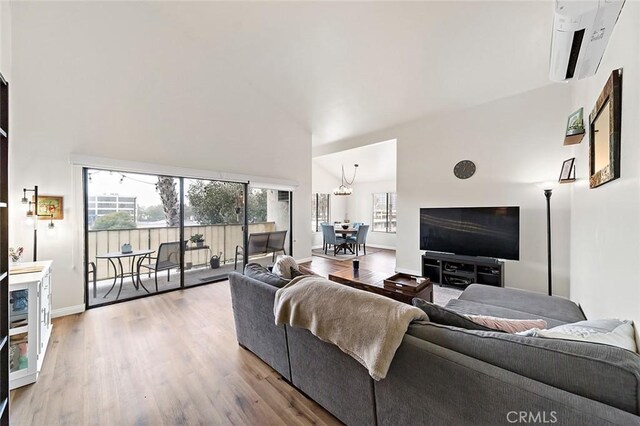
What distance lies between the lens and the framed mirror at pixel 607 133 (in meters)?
1.43

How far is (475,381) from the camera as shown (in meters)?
0.96

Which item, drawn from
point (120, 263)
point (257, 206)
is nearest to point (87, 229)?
point (120, 263)

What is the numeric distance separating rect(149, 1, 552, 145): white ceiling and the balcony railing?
2.92 metres

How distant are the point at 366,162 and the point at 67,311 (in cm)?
693

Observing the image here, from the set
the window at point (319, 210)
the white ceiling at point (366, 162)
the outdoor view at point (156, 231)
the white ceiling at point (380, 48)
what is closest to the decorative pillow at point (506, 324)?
the white ceiling at point (380, 48)

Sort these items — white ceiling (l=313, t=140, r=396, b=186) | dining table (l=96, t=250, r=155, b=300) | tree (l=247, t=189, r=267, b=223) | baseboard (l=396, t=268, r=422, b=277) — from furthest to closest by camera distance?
white ceiling (l=313, t=140, r=396, b=186) < tree (l=247, t=189, r=267, b=223) < baseboard (l=396, t=268, r=422, b=277) < dining table (l=96, t=250, r=155, b=300)

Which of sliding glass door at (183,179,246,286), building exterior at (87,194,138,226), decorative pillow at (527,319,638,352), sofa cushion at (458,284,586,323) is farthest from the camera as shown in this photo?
sliding glass door at (183,179,246,286)

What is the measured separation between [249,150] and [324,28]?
260cm

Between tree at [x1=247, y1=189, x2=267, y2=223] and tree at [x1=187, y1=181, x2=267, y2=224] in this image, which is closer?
tree at [x1=187, y1=181, x2=267, y2=224]

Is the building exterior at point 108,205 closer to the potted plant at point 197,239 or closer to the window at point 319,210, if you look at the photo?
the potted plant at point 197,239

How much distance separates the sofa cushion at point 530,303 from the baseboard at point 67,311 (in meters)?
4.63

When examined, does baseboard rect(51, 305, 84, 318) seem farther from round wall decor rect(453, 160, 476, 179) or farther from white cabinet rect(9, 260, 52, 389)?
round wall decor rect(453, 160, 476, 179)

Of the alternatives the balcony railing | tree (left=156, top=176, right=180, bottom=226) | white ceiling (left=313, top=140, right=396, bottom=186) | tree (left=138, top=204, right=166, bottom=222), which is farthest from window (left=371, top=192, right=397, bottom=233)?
tree (left=138, top=204, right=166, bottom=222)

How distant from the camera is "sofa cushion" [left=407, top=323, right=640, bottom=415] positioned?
0.79m
